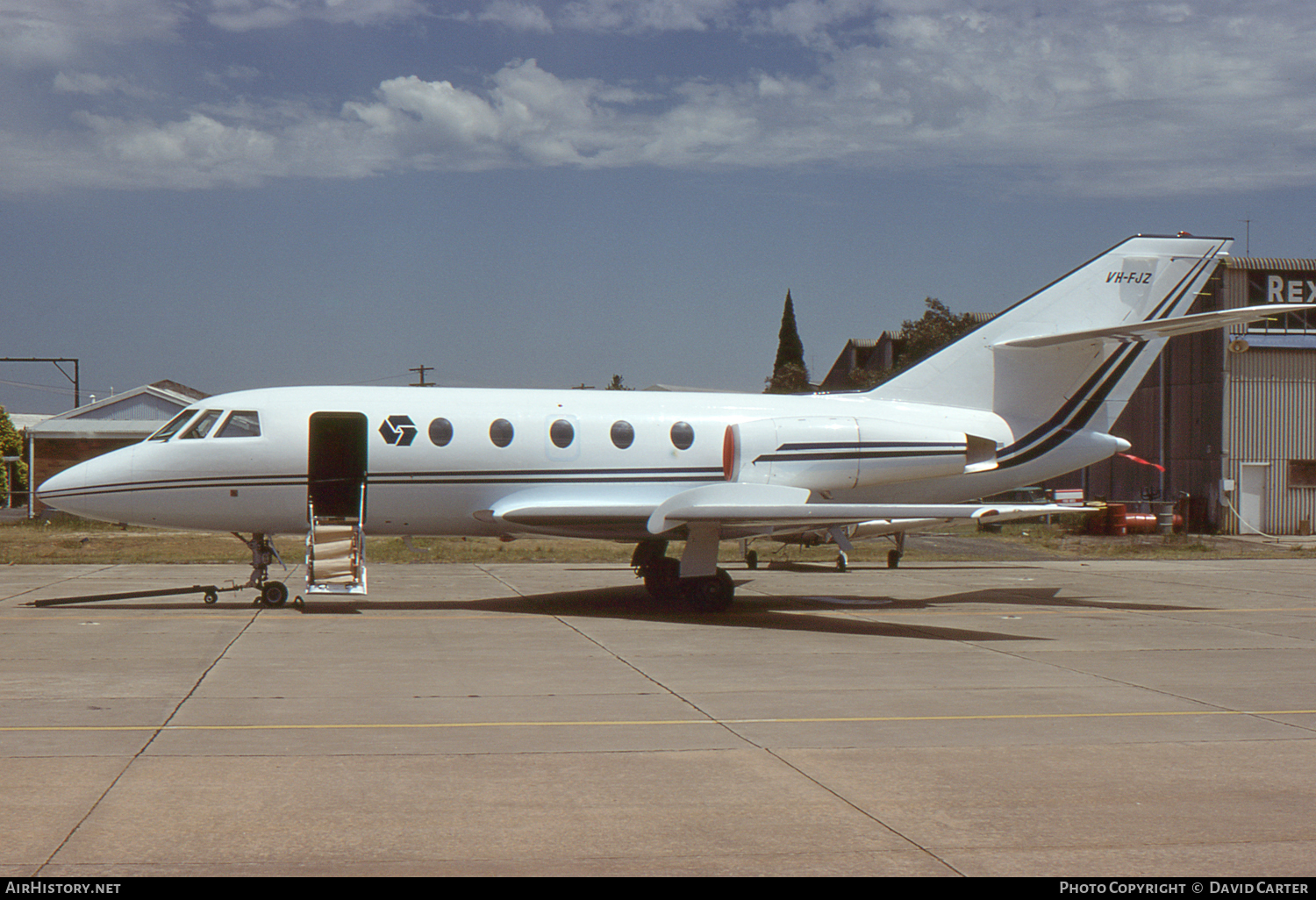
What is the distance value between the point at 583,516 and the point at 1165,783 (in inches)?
410

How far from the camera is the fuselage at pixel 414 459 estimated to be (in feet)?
55.1

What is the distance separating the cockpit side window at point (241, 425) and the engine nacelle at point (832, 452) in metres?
6.92

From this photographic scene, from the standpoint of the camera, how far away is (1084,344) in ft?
63.0

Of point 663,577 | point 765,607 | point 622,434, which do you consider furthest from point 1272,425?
point 622,434

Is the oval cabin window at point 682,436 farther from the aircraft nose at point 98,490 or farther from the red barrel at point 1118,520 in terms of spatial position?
the red barrel at point 1118,520

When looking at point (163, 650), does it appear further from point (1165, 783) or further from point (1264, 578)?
point (1264, 578)

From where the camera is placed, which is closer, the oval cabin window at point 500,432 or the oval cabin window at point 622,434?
the oval cabin window at point 500,432

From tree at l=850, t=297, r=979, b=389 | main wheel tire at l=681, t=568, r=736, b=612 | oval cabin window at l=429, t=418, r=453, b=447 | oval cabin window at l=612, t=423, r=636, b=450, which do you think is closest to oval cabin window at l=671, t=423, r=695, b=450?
oval cabin window at l=612, t=423, r=636, b=450

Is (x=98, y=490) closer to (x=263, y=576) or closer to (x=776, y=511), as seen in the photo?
(x=263, y=576)

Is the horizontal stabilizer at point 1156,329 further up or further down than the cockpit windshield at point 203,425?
further up

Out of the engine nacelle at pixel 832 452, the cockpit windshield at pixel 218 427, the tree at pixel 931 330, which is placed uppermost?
the tree at pixel 931 330

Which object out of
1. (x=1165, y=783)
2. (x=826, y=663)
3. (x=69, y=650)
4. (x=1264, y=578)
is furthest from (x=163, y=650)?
(x=1264, y=578)

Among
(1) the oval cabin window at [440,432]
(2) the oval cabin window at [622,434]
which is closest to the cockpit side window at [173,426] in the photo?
(1) the oval cabin window at [440,432]

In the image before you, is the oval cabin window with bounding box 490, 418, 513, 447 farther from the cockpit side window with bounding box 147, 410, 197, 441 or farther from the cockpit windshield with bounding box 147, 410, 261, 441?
the cockpit side window with bounding box 147, 410, 197, 441
